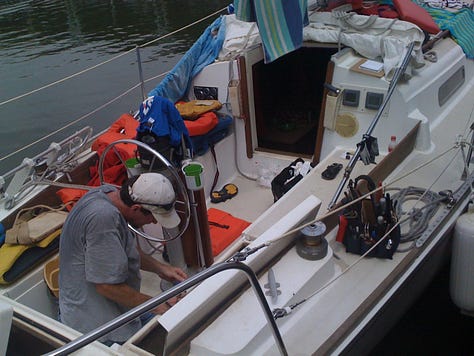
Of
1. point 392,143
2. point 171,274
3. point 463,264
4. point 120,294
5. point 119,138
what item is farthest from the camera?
point 119,138

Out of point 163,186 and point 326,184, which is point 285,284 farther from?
point 326,184

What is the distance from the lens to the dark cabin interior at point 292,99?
5.26 m

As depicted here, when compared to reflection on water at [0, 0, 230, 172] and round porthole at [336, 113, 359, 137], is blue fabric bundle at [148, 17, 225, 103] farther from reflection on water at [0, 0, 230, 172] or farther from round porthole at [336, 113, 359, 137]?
reflection on water at [0, 0, 230, 172]

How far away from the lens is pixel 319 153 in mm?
4551

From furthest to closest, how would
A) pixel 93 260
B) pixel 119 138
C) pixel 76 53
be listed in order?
pixel 76 53 < pixel 119 138 < pixel 93 260

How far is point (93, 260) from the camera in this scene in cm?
223

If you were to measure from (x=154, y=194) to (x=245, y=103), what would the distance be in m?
2.53

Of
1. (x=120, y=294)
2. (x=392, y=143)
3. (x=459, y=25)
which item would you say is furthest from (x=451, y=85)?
(x=120, y=294)

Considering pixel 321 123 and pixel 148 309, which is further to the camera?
pixel 321 123

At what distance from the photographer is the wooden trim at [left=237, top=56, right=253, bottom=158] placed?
456 cm

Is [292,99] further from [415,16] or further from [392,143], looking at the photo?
[392,143]

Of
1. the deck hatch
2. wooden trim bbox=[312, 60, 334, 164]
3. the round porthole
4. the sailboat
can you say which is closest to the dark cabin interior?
the sailboat

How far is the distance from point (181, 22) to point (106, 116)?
7.88 m

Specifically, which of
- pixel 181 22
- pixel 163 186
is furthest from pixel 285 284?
pixel 181 22
